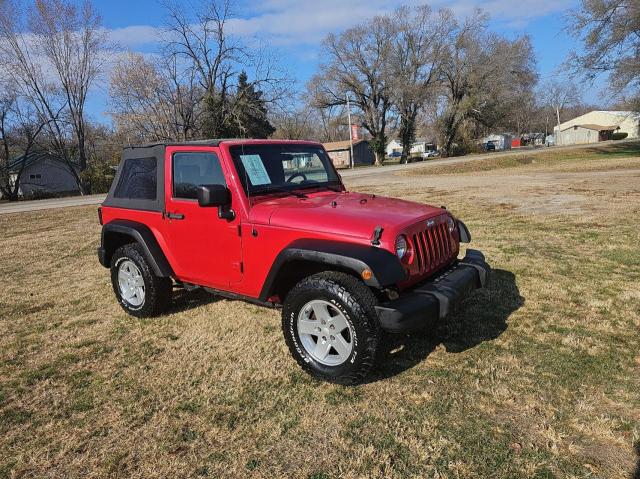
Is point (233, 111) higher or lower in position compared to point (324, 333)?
higher

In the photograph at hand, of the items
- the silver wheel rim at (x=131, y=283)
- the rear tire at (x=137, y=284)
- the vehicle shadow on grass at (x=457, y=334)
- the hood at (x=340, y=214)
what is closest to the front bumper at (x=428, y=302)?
the vehicle shadow on grass at (x=457, y=334)

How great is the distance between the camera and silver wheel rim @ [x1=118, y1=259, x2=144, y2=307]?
4.78m

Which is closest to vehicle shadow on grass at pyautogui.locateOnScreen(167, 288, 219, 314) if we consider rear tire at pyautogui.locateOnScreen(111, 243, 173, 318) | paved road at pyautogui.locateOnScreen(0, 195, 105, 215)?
rear tire at pyautogui.locateOnScreen(111, 243, 173, 318)

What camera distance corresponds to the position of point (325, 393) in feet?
10.5

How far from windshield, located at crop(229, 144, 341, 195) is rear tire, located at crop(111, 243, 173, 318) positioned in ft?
5.10

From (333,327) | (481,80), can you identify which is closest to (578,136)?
(481,80)

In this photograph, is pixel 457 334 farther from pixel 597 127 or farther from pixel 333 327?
pixel 597 127

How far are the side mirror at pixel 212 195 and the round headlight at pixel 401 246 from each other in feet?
4.76

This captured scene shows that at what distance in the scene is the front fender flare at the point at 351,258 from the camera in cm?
289

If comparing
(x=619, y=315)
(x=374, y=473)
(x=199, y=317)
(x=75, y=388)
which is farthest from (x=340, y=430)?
(x=619, y=315)

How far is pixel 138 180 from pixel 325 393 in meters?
2.99

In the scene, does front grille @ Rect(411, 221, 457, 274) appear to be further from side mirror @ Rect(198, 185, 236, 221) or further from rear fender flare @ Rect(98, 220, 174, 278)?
rear fender flare @ Rect(98, 220, 174, 278)

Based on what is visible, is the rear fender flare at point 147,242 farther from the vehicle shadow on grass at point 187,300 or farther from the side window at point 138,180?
the vehicle shadow on grass at point 187,300

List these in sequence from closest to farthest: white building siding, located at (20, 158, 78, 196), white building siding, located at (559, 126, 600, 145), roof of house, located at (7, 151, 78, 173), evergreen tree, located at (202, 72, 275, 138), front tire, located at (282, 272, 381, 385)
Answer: front tire, located at (282, 272, 381, 385)
evergreen tree, located at (202, 72, 275, 138)
roof of house, located at (7, 151, 78, 173)
white building siding, located at (20, 158, 78, 196)
white building siding, located at (559, 126, 600, 145)
